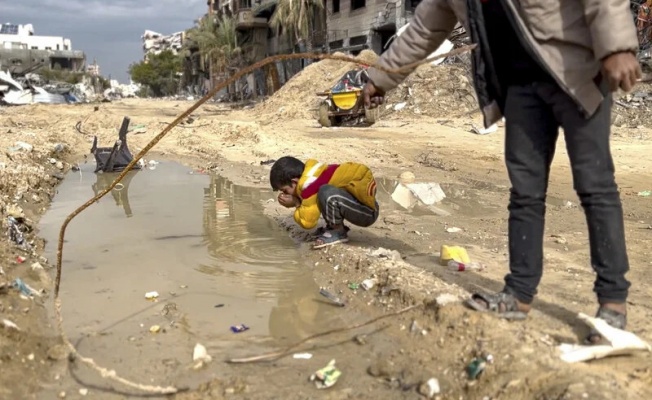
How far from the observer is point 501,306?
227cm

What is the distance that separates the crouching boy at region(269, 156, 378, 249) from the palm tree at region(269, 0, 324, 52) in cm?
2428

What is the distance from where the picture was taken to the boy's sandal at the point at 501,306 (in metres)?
2.24

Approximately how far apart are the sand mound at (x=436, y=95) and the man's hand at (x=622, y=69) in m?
12.9

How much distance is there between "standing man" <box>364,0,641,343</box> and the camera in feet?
6.09

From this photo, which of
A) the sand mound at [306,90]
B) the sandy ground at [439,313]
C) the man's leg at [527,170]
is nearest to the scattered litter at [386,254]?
the sandy ground at [439,313]

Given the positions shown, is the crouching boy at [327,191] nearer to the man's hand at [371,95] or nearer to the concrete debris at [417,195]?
the man's hand at [371,95]

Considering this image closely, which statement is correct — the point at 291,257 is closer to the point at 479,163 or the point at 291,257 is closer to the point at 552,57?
the point at 552,57

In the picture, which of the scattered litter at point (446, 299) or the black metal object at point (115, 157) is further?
the black metal object at point (115, 157)

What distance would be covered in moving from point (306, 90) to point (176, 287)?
17.2 m

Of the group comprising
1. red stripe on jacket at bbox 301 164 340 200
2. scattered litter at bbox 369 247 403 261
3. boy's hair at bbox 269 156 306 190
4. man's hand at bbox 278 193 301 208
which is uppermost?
boy's hair at bbox 269 156 306 190

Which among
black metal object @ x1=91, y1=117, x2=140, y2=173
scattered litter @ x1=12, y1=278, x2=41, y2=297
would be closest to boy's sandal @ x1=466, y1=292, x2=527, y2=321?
scattered litter @ x1=12, y1=278, x2=41, y2=297

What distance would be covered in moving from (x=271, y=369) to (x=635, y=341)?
1.28 metres

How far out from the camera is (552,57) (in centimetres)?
197

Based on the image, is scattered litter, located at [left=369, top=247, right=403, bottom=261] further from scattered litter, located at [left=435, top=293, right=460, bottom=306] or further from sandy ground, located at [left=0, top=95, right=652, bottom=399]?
scattered litter, located at [left=435, top=293, right=460, bottom=306]
